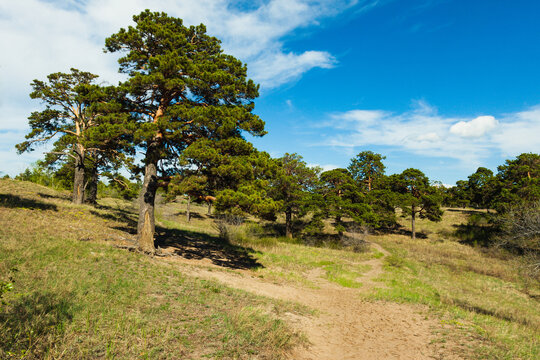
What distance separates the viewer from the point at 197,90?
46.5 feet

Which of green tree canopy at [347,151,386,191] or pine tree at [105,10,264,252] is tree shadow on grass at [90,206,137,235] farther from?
green tree canopy at [347,151,386,191]

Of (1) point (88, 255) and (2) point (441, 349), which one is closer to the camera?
(2) point (441, 349)

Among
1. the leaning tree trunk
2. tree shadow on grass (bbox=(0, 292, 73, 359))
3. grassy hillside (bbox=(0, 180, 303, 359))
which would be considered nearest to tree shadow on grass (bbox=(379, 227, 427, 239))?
grassy hillside (bbox=(0, 180, 303, 359))

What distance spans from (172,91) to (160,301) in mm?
10754

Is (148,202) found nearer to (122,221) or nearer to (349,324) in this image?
(122,221)

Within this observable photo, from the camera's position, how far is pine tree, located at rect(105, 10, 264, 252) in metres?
12.5

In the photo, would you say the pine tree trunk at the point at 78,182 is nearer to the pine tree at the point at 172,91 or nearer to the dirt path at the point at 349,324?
the pine tree at the point at 172,91

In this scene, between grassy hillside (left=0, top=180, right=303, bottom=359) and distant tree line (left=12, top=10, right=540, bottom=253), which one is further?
distant tree line (left=12, top=10, right=540, bottom=253)

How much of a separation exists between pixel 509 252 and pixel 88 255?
4166 cm

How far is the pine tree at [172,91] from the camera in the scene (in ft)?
41.2

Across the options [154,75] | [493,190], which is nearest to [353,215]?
[493,190]

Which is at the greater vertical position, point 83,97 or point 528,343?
point 83,97

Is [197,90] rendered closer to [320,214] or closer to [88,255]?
[88,255]

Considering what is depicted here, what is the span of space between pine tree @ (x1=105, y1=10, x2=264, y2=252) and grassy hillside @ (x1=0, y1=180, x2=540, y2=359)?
4339mm
